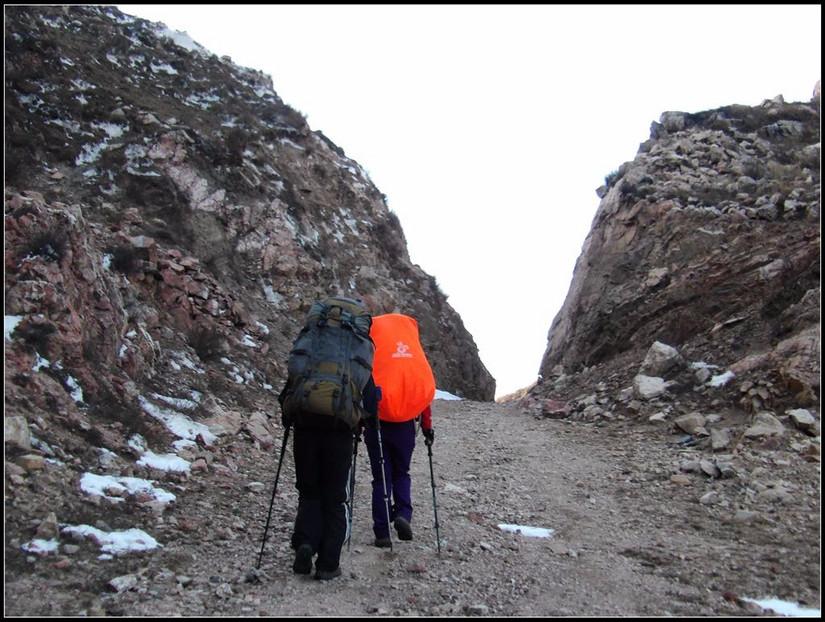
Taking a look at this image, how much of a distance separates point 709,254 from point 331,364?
1338 cm

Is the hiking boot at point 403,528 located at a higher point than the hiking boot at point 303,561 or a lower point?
higher

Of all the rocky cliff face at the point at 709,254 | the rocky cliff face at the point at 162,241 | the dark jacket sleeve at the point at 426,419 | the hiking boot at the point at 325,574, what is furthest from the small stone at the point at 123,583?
the rocky cliff face at the point at 709,254

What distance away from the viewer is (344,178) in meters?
25.5

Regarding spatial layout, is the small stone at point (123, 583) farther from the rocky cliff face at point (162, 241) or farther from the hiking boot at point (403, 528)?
the hiking boot at point (403, 528)

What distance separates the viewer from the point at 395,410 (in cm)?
527

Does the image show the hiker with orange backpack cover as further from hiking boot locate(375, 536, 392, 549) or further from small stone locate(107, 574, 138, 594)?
small stone locate(107, 574, 138, 594)

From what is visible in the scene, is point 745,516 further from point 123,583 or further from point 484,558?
point 123,583

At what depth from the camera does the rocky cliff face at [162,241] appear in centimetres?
652

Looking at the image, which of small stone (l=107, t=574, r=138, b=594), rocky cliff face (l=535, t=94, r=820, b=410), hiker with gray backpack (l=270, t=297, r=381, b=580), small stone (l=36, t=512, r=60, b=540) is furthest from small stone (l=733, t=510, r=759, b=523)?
small stone (l=36, t=512, r=60, b=540)

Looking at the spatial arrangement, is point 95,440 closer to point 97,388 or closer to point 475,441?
point 97,388

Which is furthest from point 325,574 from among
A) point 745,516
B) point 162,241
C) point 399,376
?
point 162,241

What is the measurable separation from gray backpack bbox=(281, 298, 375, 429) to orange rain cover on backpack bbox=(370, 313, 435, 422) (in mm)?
540

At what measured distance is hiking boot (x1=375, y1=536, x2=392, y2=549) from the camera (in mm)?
5180

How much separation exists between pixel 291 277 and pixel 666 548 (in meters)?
14.2
